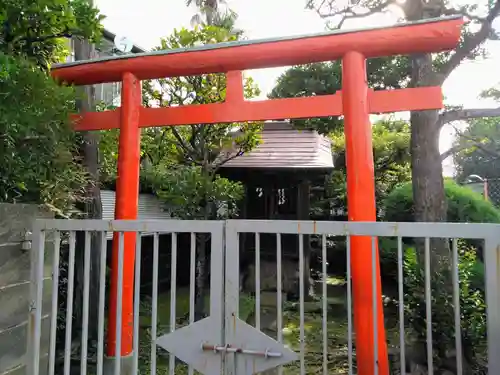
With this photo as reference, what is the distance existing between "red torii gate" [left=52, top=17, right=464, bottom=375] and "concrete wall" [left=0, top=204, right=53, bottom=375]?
1.16 meters

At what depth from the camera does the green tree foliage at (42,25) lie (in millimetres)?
2973

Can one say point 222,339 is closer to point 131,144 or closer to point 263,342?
point 263,342

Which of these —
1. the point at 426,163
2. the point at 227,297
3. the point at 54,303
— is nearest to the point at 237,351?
the point at 227,297

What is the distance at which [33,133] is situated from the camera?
2824 millimetres

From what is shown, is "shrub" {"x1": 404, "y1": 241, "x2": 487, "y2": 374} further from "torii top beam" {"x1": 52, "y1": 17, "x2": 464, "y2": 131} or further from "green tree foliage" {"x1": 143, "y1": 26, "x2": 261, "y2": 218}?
"green tree foliage" {"x1": 143, "y1": 26, "x2": 261, "y2": 218}

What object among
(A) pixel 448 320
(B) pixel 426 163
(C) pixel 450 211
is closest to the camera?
(A) pixel 448 320

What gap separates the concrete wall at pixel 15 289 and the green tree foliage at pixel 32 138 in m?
0.25

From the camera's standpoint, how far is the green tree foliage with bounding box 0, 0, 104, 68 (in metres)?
2.97

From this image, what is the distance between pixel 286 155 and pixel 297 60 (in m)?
4.96

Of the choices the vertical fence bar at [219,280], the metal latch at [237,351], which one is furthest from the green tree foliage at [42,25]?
the metal latch at [237,351]

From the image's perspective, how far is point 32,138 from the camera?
2.83 m

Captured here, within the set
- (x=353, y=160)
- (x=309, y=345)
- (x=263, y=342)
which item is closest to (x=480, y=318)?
(x=353, y=160)

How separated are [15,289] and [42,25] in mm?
2167

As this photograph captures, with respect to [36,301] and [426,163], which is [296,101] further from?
[36,301]
